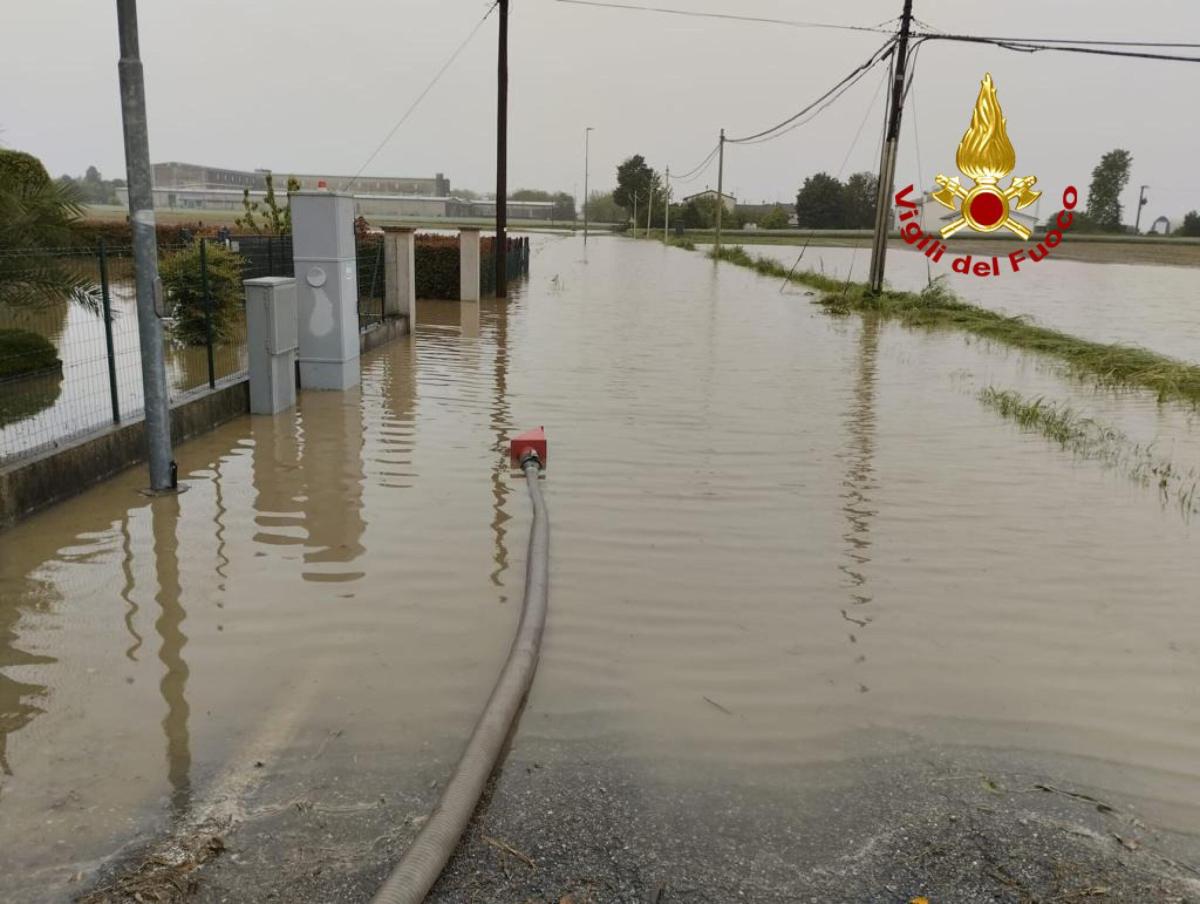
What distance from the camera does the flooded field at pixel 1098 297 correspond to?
20.8m

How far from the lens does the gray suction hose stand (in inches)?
109

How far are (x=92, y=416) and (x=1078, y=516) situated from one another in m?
7.77

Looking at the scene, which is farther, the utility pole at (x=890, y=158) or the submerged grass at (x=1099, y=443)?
the utility pole at (x=890, y=158)

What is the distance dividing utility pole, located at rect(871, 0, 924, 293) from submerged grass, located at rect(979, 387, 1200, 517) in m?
14.2

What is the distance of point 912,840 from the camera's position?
323 centimetres

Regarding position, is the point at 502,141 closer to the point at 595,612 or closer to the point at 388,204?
the point at 595,612

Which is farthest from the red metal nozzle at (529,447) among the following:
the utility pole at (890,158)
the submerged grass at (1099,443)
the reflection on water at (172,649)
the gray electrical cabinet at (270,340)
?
the utility pole at (890,158)

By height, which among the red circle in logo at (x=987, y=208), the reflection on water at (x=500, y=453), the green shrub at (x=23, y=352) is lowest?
the reflection on water at (x=500, y=453)

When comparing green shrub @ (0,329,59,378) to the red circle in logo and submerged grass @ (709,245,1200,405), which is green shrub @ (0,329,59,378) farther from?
the red circle in logo

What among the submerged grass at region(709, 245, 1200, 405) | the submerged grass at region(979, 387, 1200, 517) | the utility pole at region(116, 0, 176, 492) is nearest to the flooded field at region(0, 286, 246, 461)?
the utility pole at region(116, 0, 176, 492)

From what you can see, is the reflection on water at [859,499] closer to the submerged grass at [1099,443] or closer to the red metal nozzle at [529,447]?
the submerged grass at [1099,443]

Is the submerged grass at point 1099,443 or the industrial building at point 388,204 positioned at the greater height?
the industrial building at point 388,204

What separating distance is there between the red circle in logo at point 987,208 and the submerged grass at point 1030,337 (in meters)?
2.03

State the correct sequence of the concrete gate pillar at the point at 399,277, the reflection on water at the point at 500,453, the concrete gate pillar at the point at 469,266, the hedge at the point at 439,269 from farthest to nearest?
the hedge at the point at 439,269
the concrete gate pillar at the point at 469,266
the concrete gate pillar at the point at 399,277
the reflection on water at the point at 500,453
